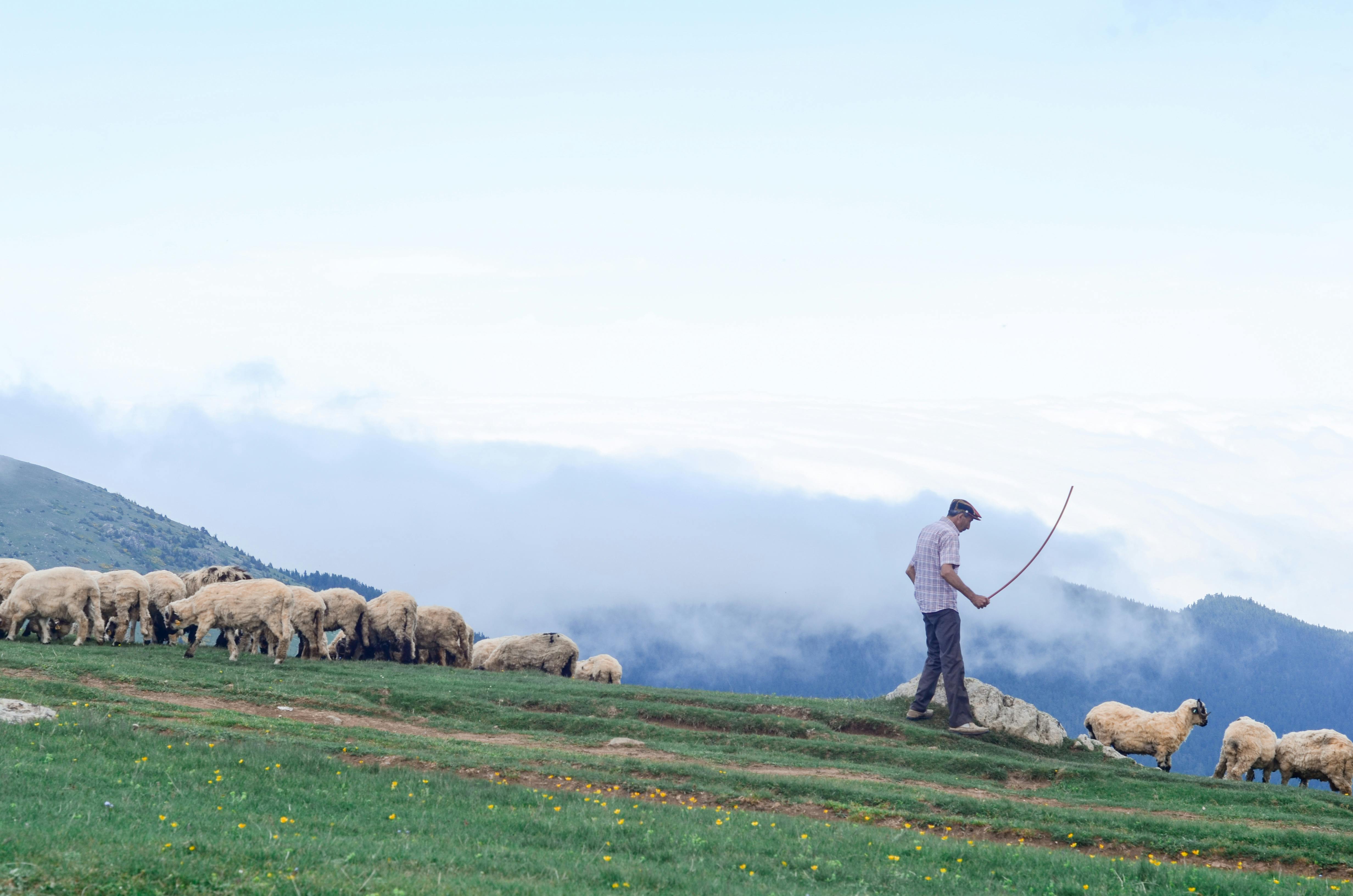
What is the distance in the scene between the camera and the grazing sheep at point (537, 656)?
42.1 metres

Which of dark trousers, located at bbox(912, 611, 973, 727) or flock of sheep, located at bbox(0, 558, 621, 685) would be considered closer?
dark trousers, located at bbox(912, 611, 973, 727)

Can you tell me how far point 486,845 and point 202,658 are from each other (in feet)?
68.9

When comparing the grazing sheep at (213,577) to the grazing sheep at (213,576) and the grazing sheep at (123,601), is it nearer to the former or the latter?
the grazing sheep at (213,576)

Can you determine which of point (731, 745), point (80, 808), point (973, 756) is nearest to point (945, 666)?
point (973, 756)

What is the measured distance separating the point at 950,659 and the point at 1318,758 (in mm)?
11486

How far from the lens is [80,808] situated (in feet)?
37.2

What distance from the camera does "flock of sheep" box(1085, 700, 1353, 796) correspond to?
27.5m

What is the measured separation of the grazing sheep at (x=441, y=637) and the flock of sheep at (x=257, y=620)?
0.04 meters

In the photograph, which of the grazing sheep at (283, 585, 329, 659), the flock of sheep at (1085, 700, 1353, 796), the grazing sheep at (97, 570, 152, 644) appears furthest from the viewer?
the grazing sheep at (283, 585, 329, 659)

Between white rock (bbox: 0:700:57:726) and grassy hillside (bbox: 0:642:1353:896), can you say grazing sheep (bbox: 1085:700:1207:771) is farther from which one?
white rock (bbox: 0:700:57:726)

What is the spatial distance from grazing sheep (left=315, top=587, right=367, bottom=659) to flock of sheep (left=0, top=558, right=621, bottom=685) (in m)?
0.04

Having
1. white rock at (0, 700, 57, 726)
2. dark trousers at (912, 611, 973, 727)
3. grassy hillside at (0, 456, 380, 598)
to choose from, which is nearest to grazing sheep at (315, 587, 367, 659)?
white rock at (0, 700, 57, 726)

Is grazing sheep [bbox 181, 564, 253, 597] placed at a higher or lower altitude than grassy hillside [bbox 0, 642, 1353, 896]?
higher

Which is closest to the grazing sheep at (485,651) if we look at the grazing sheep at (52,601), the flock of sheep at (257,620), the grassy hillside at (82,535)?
the flock of sheep at (257,620)
